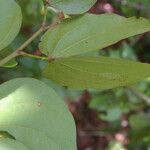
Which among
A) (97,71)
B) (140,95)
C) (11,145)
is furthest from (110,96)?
(11,145)

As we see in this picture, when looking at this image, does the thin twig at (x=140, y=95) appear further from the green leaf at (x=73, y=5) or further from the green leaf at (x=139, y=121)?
Answer: the green leaf at (x=73, y=5)

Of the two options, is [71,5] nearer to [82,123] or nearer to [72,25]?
[72,25]

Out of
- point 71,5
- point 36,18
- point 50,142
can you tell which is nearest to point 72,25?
point 71,5

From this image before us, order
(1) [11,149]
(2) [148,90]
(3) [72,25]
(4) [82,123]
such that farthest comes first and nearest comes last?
(4) [82,123] < (2) [148,90] < (3) [72,25] < (1) [11,149]

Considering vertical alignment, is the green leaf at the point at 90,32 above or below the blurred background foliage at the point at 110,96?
above

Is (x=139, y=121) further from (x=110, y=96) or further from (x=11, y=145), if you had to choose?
(x=11, y=145)

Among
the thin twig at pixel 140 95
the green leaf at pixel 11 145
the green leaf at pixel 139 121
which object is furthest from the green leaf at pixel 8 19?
the green leaf at pixel 139 121

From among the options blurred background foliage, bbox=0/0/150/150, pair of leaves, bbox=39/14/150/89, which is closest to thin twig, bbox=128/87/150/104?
blurred background foliage, bbox=0/0/150/150
